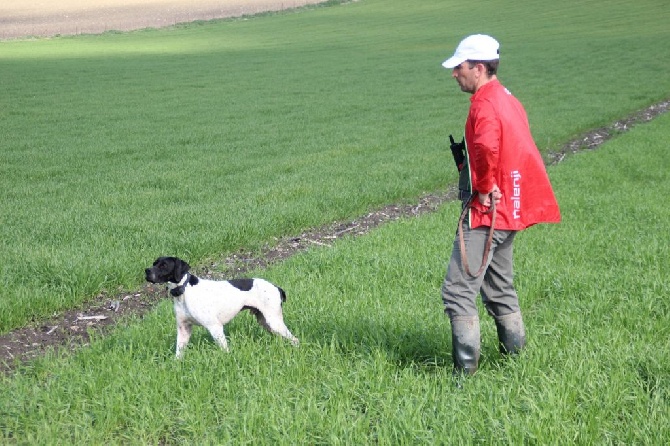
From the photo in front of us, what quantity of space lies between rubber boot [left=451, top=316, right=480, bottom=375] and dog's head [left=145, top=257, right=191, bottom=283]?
81.2 inches

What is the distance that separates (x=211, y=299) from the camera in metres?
6.21

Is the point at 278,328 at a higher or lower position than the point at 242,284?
lower

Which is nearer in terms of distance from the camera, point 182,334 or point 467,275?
point 467,275

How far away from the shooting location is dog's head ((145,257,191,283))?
605 centimetres

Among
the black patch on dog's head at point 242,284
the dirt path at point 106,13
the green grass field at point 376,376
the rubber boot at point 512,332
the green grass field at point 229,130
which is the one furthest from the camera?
the dirt path at point 106,13

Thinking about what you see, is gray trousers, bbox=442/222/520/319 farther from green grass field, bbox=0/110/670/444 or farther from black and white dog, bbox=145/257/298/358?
black and white dog, bbox=145/257/298/358

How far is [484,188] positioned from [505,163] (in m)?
0.23

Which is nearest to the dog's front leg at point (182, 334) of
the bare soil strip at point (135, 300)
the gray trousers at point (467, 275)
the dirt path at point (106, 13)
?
the bare soil strip at point (135, 300)

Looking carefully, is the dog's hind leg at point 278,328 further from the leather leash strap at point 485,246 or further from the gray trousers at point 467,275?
the leather leash strap at point 485,246

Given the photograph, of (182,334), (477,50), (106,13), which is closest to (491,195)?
(477,50)

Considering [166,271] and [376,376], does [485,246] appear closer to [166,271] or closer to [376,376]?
[376,376]

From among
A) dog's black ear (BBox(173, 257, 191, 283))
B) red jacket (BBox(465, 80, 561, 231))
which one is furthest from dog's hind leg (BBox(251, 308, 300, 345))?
red jacket (BBox(465, 80, 561, 231))

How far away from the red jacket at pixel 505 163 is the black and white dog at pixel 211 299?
1.82 meters

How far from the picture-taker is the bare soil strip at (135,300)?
7465 millimetres
